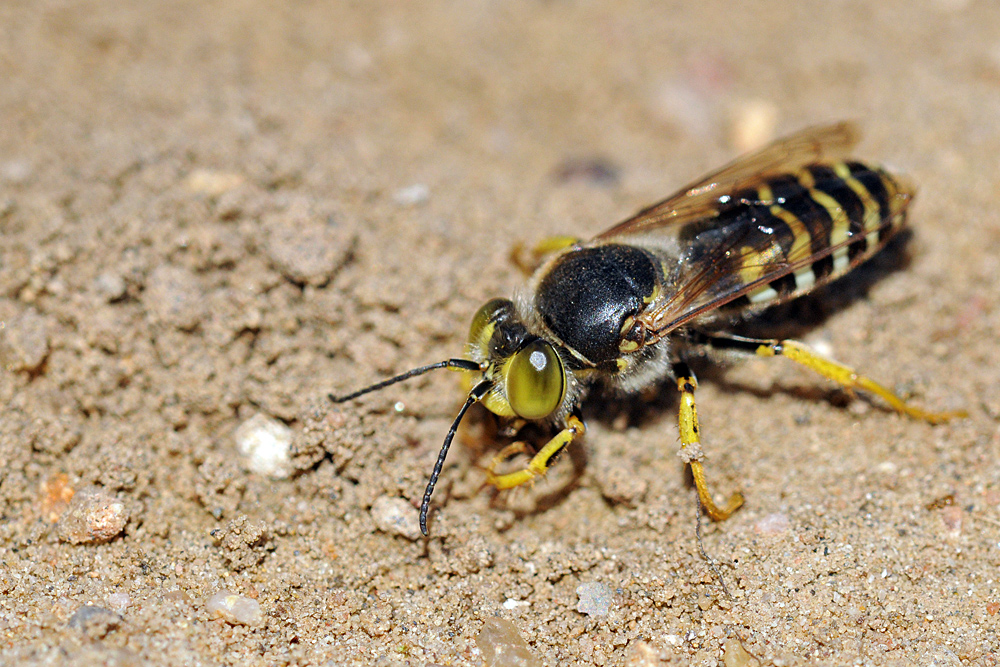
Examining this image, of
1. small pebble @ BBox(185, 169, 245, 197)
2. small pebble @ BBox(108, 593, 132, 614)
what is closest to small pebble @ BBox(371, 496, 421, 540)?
small pebble @ BBox(108, 593, 132, 614)

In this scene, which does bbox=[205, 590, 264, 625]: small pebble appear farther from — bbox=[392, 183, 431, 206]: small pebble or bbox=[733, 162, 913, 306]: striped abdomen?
bbox=[733, 162, 913, 306]: striped abdomen

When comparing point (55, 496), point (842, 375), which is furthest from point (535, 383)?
point (55, 496)

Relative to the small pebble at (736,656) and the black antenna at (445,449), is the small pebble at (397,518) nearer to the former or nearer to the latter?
the black antenna at (445,449)

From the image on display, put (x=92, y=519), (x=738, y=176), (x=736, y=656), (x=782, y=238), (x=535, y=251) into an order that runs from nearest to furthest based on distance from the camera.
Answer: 1. (x=736, y=656)
2. (x=92, y=519)
3. (x=782, y=238)
4. (x=738, y=176)
5. (x=535, y=251)

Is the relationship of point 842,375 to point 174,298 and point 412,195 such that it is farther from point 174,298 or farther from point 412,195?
point 174,298

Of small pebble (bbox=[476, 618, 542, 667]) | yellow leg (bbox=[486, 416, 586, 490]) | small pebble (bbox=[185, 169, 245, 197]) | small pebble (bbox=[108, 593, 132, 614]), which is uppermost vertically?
small pebble (bbox=[185, 169, 245, 197])

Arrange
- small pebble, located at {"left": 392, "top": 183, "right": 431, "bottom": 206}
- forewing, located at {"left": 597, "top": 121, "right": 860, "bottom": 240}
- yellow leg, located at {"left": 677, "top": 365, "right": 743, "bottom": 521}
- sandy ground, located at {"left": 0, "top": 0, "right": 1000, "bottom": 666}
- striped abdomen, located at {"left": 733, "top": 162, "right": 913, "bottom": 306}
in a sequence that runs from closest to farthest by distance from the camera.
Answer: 1. sandy ground, located at {"left": 0, "top": 0, "right": 1000, "bottom": 666}
2. yellow leg, located at {"left": 677, "top": 365, "right": 743, "bottom": 521}
3. striped abdomen, located at {"left": 733, "top": 162, "right": 913, "bottom": 306}
4. forewing, located at {"left": 597, "top": 121, "right": 860, "bottom": 240}
5. small pebble, located at {"left": 392, "top": 183, "right": 431, "bottom": 206}

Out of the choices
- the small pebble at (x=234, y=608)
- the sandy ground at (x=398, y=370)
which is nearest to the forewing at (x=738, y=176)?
the sandy ground at (x=398, y=370)
